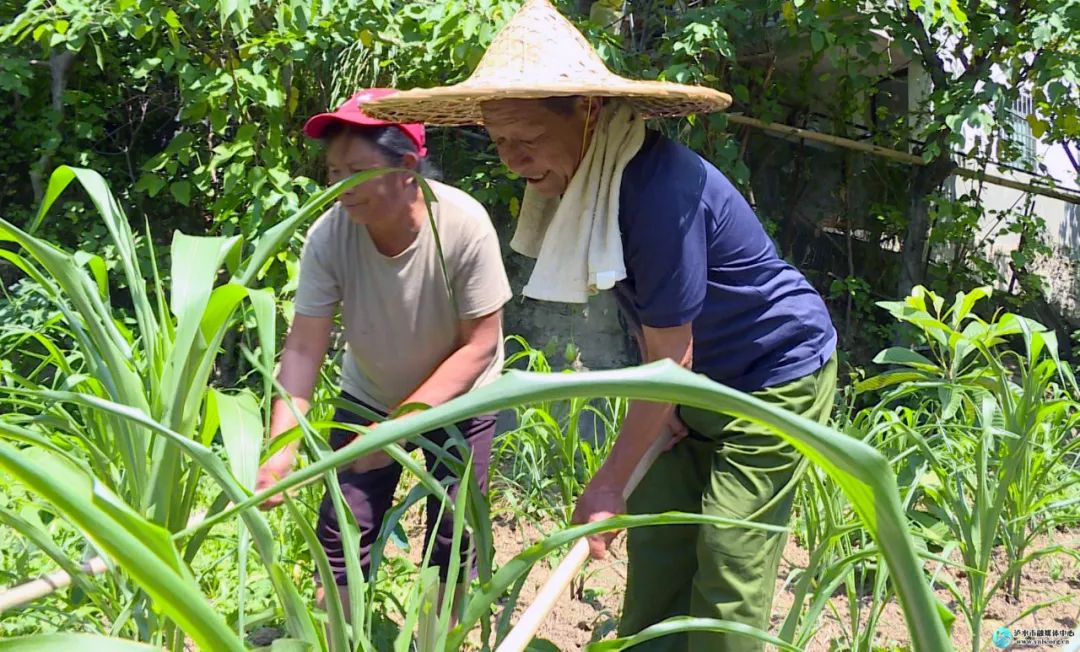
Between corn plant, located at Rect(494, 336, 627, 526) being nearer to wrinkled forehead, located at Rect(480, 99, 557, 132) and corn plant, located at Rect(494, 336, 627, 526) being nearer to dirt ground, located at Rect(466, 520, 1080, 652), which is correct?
dirt ground, located at Rect(466, 520, 1080, 652)

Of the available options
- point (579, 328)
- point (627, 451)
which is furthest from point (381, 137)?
point (579, 328)

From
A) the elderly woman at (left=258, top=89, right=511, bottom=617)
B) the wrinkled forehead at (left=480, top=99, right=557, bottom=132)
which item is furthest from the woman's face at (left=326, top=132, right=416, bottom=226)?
the wrinkled forehead at (left=480, top=99, right=557, bottom=132)

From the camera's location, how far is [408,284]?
1.99 meters

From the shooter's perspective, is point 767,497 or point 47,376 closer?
point 767,497

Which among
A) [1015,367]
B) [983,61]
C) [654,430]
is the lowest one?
[1015,367]

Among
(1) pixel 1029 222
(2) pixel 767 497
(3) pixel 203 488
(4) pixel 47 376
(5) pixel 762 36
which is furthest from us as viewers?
(1) pixel 1029 222

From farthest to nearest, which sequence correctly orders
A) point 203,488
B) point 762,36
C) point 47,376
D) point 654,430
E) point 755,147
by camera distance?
1. point 755,147
2. point 762,36
3. point 47,376
4. point 203,488
5. point 654,430

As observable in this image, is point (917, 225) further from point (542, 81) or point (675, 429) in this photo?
point (542, 81)

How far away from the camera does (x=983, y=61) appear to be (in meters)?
4.52

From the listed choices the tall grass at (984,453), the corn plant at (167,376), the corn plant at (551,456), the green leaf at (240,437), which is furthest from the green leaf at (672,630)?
the corn plant at (551,456)

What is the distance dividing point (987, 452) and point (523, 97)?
145 cm

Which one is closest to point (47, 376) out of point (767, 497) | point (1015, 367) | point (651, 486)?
point (651, 486)

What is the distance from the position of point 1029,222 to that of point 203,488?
5.18 m

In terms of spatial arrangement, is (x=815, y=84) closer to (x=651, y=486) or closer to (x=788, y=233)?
(x=788, y=233)
